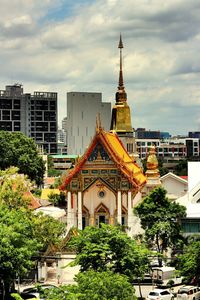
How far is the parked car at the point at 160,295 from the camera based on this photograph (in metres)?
40.9

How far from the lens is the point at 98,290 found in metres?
29.8

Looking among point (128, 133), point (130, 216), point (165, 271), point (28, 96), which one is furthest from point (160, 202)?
point (28, 96)

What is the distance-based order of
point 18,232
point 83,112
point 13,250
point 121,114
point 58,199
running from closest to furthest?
1. point 13,250
2. point 18,232
3. point 58,199
4. point 121,114
5. point 83,112

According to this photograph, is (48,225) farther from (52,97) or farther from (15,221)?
(52,97)

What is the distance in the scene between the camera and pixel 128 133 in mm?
81625

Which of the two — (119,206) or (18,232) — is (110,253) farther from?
(119,206)

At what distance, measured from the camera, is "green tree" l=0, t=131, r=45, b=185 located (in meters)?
101

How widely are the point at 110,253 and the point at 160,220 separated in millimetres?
11567

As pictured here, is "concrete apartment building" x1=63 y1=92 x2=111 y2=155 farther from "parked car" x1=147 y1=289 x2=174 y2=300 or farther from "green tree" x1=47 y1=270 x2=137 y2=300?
"green tree" x1=47 y1=270 x2=137 y2=300

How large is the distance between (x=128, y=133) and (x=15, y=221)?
4095cm

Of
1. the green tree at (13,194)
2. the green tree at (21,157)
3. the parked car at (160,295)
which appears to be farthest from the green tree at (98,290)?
the green tree at (21,157)

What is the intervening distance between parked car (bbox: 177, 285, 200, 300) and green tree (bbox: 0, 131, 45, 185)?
60460 millimetres

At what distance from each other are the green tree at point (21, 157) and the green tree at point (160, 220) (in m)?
50.4

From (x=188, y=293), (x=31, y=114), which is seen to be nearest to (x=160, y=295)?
(x=188, y=293)
